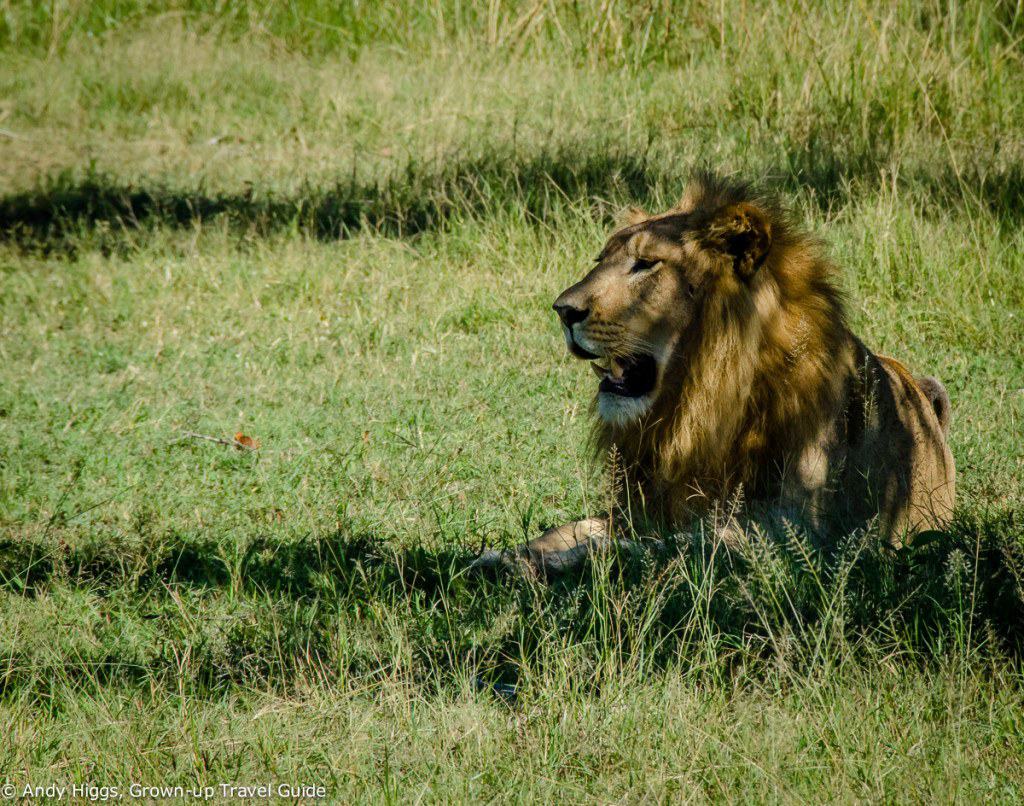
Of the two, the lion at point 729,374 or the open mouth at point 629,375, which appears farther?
the open mouth at point 629,375

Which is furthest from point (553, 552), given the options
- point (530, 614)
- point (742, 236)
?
point (742, 236)

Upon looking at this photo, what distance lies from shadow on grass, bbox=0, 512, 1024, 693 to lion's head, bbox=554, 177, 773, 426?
596 mm

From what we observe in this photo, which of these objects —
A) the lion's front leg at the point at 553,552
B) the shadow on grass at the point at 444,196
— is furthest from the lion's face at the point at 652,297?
the shadow on grass at the point at 444,196

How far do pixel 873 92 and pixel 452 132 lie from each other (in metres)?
3.00

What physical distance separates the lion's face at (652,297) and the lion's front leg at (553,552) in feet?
1.41

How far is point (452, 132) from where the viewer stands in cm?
877

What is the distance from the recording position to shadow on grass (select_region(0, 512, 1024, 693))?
3.13m

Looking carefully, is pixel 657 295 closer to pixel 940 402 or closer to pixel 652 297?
pixel 652 297

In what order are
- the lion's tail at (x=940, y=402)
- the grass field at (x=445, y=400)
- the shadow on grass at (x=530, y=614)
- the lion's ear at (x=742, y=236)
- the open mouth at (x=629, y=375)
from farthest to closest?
the lion's tail at (x=940, y=402)
the open mouth at (x=629, y=375)
the lion's ear at (x=742, y=236)
the shadow on grass at (x=530, y=614)
the grass field at (x=445, y=400)

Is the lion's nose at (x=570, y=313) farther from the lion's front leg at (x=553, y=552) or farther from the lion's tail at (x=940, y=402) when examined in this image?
the lion's tail at (x=940, y=402)

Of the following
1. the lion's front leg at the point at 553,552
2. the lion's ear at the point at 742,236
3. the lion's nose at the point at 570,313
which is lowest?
the lion's front leg at the point at 553,552

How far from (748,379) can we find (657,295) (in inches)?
15.8

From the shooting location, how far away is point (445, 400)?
18.7 feet

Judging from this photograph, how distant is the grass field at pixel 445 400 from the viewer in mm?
2820
